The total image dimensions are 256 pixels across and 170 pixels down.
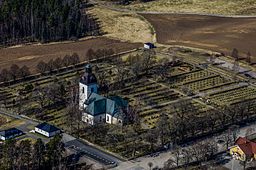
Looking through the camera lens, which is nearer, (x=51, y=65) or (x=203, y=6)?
(x=51, y=65)

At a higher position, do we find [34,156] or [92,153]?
[34,156]

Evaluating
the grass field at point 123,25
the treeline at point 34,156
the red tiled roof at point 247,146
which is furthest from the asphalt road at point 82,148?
the grass field at point 123,25

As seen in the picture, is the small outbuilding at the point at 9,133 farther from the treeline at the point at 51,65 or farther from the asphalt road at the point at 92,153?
the treeline at the point at 51,65

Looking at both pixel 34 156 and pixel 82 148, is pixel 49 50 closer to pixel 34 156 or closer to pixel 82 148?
→ pixel 82 148

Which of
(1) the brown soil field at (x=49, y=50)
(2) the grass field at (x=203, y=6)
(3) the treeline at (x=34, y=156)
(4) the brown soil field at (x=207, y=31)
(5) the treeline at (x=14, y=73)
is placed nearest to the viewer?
(3) the treeline at (x=34, y=156)

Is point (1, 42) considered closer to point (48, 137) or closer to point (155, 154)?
point (48, 137)

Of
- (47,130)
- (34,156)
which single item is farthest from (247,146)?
(34,156)

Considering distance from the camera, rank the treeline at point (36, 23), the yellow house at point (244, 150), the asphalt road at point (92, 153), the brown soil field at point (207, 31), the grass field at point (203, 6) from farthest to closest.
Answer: the grass field at point (203, 6) → the treeline at point (36, 23) → the brown soil field at point (207, 31) → the yellow house at point (244, 150) → the asphalt road at point (92, 153)
